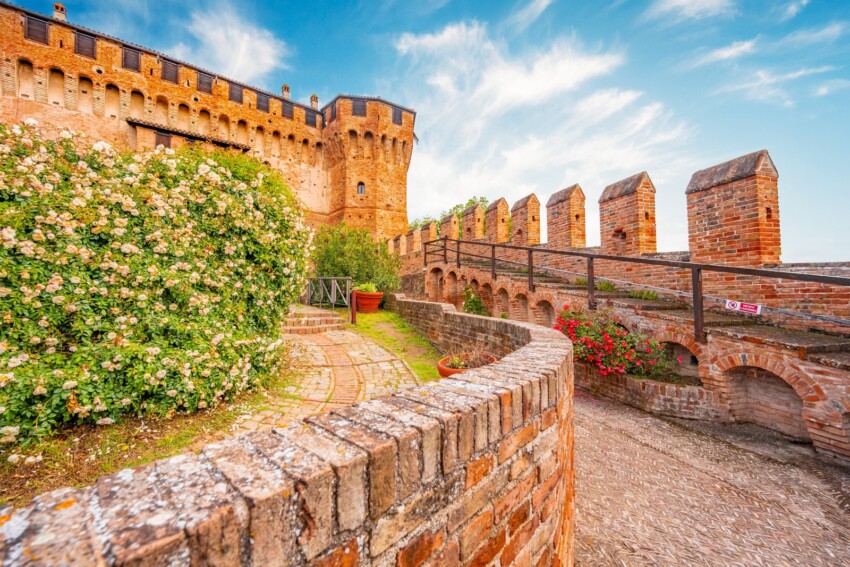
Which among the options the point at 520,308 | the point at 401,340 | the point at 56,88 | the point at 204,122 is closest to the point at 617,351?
the point at 520,308

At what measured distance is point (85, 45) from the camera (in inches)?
828

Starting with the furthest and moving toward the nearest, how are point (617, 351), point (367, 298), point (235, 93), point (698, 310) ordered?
point (235, 93), point (367, 298), point (617, 351), point (698, 310)

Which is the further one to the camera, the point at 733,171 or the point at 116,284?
the point at 733,171

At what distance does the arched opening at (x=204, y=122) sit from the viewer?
2441 centimetres

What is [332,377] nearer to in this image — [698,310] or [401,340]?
[401,340]

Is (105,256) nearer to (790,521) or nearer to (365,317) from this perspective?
(790,521)

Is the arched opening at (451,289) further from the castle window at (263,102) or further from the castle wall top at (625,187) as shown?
the castle window at (263,102)

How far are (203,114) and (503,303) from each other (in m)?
26.0

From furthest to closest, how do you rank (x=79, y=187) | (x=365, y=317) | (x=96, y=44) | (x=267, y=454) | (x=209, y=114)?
(x=209, y=114), (x=96, y=44), (x=365, y=317), (x=79, y=187), (x=267, y=454)

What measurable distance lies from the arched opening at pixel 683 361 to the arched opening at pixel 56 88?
31.1 meters

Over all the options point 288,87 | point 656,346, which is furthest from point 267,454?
point 288,87

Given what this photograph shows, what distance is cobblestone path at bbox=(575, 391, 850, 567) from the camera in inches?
102

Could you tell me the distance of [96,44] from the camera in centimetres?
2130

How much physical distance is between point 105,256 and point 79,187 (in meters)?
0.67
